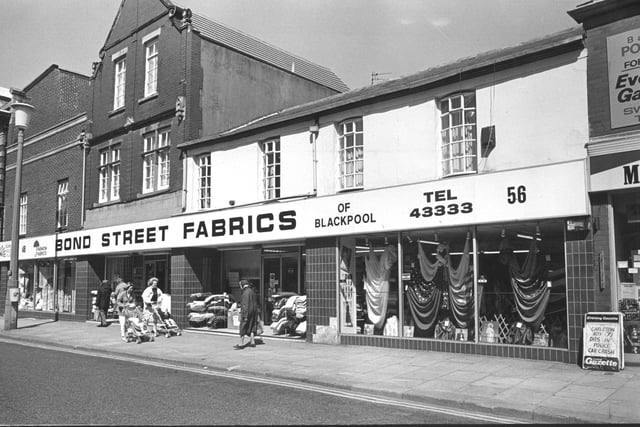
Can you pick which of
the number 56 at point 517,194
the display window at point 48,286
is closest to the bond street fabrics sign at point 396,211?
the number 56 at point 517,194

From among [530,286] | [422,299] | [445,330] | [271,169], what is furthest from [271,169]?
[530,286]

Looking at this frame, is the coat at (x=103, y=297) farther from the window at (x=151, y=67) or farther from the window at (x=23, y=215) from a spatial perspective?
the window at (x=23, y=215)

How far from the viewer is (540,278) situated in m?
11.8

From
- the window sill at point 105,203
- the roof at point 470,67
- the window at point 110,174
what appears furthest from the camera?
the window at point 110,174

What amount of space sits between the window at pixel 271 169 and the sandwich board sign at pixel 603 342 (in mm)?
9357

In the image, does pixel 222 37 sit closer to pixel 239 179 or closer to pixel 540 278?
pixel 239 179

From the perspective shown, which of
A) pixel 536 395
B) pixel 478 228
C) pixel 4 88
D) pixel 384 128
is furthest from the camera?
pixel 4 88

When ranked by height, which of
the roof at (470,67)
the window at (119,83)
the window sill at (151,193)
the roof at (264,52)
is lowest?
the window sill at (151,193)

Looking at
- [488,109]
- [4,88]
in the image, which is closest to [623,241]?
[488,109]

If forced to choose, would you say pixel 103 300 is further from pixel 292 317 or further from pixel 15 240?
pixel 292 317

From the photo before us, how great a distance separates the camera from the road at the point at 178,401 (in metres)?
7.12

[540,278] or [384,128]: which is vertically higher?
[384,128]

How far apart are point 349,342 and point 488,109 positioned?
21.1ft

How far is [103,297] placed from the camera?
2111cm
